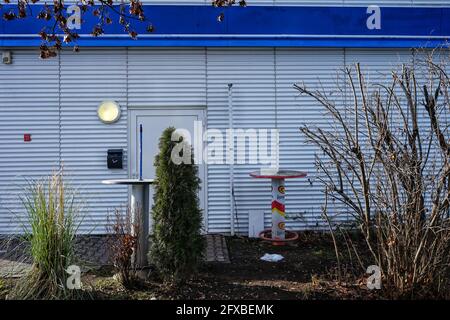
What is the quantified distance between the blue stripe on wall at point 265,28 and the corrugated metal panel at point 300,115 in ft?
1.13

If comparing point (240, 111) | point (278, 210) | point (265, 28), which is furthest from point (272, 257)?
point (265, 28)

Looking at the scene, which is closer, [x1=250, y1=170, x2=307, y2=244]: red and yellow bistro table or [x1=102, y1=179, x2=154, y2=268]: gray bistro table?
[x1=102, y1=179, x2=154, y2=268]: gray bistro table

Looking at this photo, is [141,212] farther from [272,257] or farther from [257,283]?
[272,257]

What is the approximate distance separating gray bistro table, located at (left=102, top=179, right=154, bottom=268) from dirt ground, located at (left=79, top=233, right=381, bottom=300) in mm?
311

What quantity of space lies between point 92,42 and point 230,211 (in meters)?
4.01

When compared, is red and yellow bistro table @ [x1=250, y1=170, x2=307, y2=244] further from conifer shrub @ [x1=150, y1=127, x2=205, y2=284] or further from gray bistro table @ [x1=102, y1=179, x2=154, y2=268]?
conifer shrub @ [x1=150, y1=127, x2=205, y2=284]

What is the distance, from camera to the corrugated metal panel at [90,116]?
344 inches

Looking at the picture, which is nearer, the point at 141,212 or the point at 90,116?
the point at 141,212

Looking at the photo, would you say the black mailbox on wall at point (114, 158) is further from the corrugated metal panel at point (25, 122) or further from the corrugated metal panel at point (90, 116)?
the corrugated metal panel at point (25, 122)

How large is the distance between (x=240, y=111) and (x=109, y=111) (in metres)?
2.45

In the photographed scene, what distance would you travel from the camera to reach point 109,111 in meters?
8.71

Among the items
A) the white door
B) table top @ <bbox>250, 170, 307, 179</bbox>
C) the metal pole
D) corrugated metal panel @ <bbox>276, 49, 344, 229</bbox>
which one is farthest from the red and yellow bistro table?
the white door

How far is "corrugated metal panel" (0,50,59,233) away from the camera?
8.67 meters

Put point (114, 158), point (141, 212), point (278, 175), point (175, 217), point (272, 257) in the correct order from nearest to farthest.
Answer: point (175, 217)
point (141, 212)
point (272, 257)
point (278, 175)
point (114, 158)
